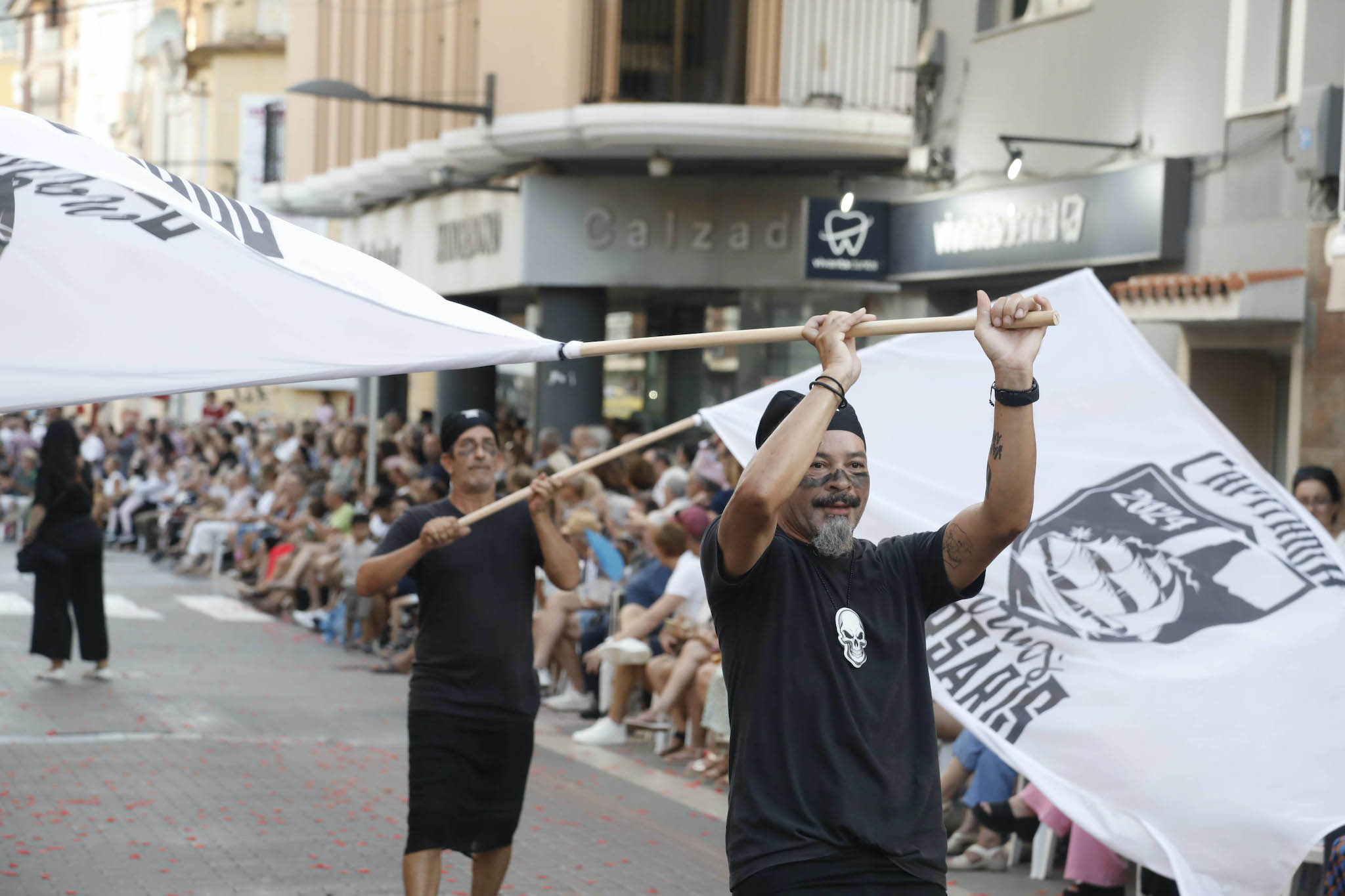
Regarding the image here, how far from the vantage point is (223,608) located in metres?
20.6

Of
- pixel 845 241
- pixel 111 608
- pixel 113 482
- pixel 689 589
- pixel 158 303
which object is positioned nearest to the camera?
pixel 158 303

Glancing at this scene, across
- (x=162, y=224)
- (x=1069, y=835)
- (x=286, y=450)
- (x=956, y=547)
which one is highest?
(x=162, y=224)

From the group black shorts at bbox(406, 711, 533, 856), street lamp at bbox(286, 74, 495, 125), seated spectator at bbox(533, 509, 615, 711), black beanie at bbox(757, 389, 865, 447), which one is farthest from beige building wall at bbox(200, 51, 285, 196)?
black beanie at bbox(757, 389, 865, 447)

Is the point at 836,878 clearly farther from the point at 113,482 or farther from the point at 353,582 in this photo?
the point at 113,482

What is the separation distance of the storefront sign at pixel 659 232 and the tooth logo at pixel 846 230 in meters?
2.76

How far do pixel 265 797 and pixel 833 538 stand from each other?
687 centimetres

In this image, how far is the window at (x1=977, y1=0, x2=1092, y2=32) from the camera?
15719mm

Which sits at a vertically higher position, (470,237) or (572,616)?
(470,237)

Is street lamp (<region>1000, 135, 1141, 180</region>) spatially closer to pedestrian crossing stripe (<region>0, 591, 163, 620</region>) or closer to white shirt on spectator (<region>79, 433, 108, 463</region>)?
pedestrian crossing stripe (<region>0, 591, 163, 620</region>)

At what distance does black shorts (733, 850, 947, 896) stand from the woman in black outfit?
11392 millimetres

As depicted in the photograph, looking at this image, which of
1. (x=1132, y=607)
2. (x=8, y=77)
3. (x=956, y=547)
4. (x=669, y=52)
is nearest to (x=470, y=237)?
(x=669, y=52)

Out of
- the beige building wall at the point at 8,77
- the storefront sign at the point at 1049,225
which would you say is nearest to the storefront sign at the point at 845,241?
the storefront sign at the point at 1049,225

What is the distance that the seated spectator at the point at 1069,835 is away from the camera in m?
7.74

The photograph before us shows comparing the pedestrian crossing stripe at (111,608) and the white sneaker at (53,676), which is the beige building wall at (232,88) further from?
the white sneaker at (53,676)
